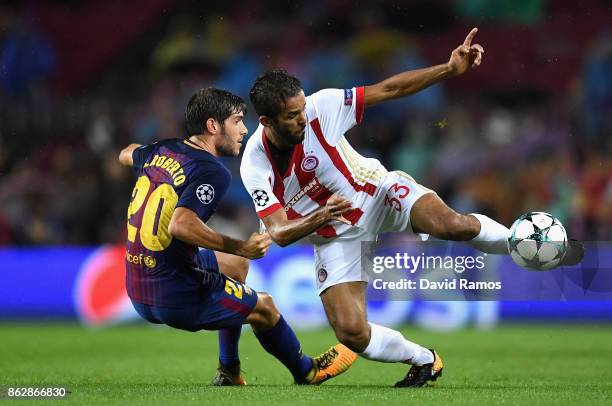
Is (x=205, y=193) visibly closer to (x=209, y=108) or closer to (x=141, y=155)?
(x=209, y=108)

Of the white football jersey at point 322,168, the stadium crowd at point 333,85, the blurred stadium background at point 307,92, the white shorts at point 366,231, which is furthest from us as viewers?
the stadium crowd at point 333,85

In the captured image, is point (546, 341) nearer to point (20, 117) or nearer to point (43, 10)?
point (20, 117)

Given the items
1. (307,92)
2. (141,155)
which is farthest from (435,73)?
(307,92)

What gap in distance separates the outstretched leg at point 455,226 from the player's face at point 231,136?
121cm

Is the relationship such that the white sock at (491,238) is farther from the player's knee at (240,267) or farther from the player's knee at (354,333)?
the player's knee at (240,267)

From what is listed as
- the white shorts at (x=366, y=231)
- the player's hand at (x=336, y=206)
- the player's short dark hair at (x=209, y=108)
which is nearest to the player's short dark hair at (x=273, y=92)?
the player's short dark hair at (x=209, y=108)

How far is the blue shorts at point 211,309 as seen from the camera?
20.6 ft

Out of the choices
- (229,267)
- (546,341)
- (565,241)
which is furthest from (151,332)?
(565,241)

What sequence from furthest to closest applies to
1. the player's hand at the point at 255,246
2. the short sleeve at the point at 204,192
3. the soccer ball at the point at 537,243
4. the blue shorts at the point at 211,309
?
the soccer ball at the point at 537,243 → the blue shorts at the point at 211,309 → the short sleeve at the point at 204,192 → the player's hand at the point at 255,246

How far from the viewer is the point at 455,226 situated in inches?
259

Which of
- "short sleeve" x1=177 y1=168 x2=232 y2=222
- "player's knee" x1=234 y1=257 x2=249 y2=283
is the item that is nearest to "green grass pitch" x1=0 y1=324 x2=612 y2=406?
"player's knee" x1=234 y1=257 x2=249 y2=283

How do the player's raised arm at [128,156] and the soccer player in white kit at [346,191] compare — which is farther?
the player's raised arm at [128,156]

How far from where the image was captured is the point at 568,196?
12320mm

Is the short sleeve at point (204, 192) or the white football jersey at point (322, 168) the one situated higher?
the white football jersey at point (322, 168)
